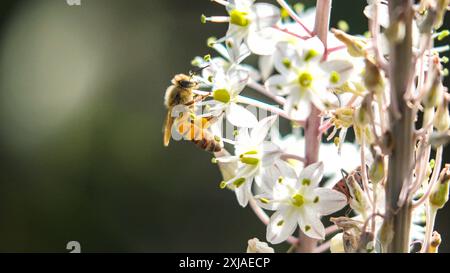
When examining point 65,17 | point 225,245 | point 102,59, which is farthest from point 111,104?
point 225,245

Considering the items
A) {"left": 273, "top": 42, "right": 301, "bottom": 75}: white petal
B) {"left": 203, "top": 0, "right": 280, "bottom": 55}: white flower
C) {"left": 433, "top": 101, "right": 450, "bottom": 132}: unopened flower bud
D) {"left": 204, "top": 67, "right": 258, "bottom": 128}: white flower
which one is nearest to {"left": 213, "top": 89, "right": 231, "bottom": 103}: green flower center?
{"left": 204, "top": 67, "right": 258, "bottom": 128}: white flower

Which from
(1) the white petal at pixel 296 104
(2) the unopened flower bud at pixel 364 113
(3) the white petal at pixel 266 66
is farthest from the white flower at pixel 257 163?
(3) the white petal at pixel 266 66

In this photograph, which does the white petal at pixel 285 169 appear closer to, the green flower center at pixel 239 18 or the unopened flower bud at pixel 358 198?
the unopened flower bud at pixel 358 198

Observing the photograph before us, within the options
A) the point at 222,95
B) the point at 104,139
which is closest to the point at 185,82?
the point at 222,95

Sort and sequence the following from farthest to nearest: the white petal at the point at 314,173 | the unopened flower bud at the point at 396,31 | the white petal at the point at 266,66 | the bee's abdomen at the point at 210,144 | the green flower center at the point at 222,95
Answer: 1. the white petal at the point at 266,66
2. the bee's abdomen at the point at 210,144
3. the green flower center at the point at 222,95
4. the white petal at the point at 314,173
5. the unopened flower bud at the point at 396,31

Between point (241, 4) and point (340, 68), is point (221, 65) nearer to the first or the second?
point (241, 4)
